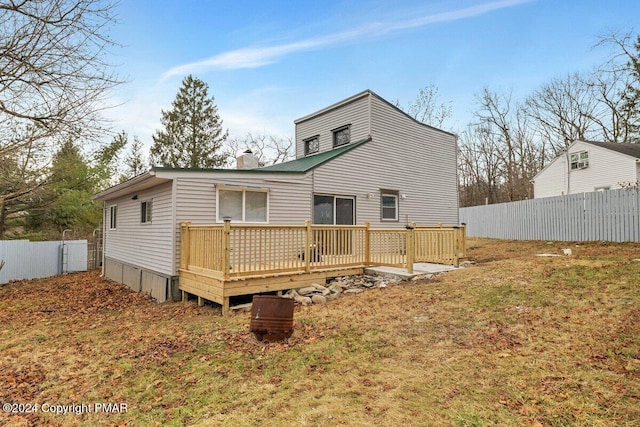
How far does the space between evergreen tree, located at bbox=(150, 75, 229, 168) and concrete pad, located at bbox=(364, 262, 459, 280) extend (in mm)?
22121

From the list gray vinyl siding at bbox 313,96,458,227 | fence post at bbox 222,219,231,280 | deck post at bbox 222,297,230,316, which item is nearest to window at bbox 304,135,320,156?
gray vinyl siding at bbox 313,96,458,227

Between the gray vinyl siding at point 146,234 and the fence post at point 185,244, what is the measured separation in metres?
0.33

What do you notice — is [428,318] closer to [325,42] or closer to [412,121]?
[412,121]

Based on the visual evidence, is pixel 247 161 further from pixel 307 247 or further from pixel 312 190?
pixel 307 247

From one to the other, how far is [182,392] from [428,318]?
3747 mm

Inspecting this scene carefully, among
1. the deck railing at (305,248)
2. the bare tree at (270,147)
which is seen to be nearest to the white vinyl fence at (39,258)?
the deck railing at (305,248)

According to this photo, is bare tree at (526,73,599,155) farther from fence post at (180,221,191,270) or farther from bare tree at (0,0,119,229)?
bare tree at (0,0,119,229)

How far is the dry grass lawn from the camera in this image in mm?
3219

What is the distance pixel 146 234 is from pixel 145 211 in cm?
77

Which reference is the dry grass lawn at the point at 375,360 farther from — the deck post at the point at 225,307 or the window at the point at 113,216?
the window at the point at 113,216

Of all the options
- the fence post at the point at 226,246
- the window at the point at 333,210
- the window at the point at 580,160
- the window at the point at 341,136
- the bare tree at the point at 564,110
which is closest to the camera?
the fence post at the point at 226,246

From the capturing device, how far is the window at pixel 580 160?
66.6 feet

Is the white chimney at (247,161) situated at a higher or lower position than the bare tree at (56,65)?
lower

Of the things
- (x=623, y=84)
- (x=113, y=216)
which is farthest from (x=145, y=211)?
(x=623, y=84)
